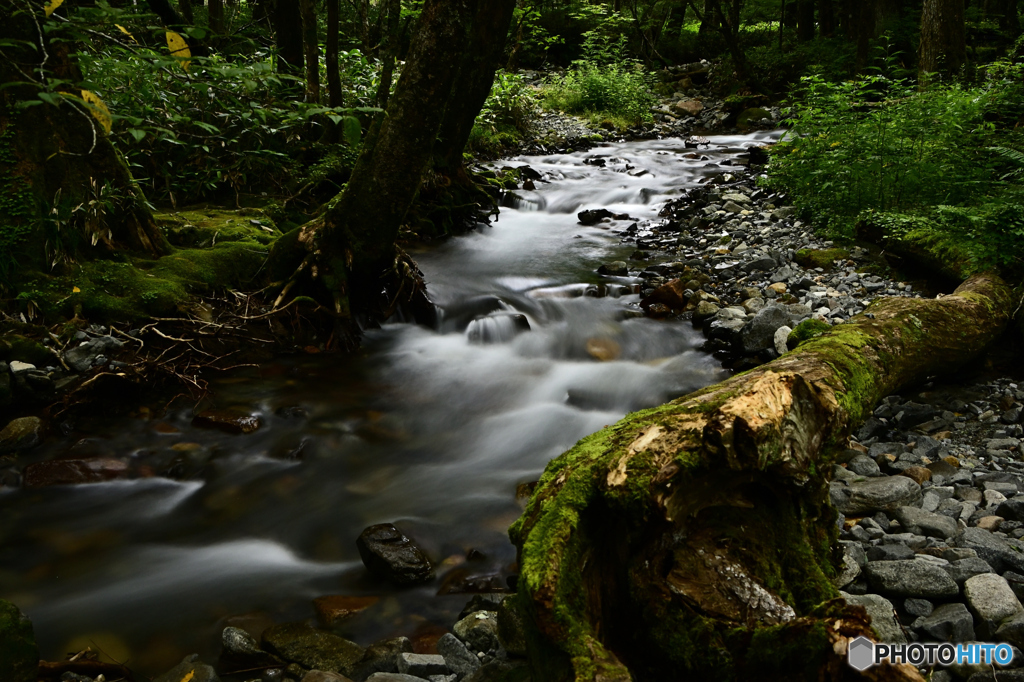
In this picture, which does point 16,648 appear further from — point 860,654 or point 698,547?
point 860,654

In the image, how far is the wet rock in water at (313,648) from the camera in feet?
9.73

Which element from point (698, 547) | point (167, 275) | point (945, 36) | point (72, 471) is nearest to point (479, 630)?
point (698, 547)

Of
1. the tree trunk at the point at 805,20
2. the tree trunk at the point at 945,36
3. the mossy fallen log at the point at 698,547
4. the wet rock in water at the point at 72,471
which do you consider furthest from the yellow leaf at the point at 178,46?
the tree trunk at the point at 805,20

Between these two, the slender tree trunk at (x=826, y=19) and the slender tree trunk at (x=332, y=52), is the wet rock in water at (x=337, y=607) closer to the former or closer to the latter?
the slender tree trunk at (x=332, y=52)

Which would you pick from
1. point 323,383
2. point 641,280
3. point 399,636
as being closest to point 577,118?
point 641,280

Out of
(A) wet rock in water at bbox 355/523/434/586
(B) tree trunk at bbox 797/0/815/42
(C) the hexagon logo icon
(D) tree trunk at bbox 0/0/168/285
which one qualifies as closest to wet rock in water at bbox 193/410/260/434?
(A) wet rock in water at bbox 355/523/434/586

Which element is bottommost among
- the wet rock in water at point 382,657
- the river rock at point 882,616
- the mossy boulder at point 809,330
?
the wet rock in water at point 382,657

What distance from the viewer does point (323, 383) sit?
568 centimetres

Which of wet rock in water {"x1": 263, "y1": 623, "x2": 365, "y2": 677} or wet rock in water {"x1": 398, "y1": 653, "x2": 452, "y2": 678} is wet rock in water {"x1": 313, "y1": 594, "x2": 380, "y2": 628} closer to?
wet rock in water {"x1": 263, "y1": 623, "x2": 365, "y2": 677}

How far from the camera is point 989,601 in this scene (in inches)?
102

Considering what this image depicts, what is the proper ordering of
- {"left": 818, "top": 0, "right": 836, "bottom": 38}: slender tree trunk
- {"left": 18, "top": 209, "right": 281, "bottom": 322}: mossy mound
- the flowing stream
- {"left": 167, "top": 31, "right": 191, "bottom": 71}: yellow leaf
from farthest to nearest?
1. {"left": 818, "top": 0, "right": 836, "bottom": 38}: slender tree trunk
2. {"left": 18, "top": 209, "right": 281, "bottom": 322}: mossy mound
3. the flowing stream
4. {"left": 167, "top": 31, "right": 191, "bottom": 71}: yellow leaf

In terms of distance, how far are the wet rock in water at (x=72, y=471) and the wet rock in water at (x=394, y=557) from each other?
187 centimetres

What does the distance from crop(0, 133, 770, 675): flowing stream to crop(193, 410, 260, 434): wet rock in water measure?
7 cm

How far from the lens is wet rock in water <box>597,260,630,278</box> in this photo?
28.1 ft
